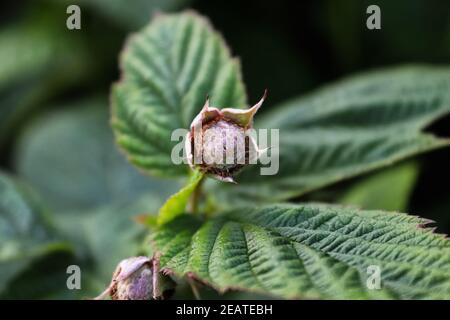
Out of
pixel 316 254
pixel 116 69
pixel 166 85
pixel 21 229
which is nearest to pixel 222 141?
pixel 316 254

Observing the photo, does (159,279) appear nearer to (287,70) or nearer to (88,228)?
(88,228)

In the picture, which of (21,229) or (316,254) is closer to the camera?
(316,254)

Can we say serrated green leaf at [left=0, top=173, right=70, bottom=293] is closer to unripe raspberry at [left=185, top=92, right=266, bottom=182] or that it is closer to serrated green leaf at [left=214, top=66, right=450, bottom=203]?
serrated green leaf at [left=214, top=66, right=450, bottom=203]

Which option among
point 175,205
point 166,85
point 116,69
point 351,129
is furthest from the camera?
point 116,69

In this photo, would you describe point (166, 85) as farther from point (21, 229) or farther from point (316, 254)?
point (316, 254)

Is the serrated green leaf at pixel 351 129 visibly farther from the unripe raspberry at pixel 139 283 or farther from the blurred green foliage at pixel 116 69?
the unripe raspberry at pixel 139 283

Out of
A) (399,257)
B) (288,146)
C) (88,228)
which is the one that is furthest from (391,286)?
(88,228)

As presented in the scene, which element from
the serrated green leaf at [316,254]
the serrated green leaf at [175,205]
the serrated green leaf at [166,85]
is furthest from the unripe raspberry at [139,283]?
the serrated green leaf at [166,85]
